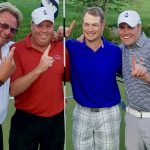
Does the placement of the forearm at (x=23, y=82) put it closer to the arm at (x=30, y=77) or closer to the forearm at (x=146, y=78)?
the arm at (x=30, y=77)

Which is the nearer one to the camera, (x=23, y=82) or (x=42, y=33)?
(x=23, y=82)

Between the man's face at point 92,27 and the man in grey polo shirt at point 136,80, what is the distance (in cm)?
26

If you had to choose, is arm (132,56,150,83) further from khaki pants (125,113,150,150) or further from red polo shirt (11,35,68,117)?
red polo shirt (11,35,68,117)

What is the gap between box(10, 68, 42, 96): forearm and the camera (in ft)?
14.0

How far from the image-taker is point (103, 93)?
4781 mm

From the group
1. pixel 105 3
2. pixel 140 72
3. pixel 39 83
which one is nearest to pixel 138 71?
pixel 140 72

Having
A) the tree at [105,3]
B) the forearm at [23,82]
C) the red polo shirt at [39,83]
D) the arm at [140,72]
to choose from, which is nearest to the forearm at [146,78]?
the arm at [140,72]

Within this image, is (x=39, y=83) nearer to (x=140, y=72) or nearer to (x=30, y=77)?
(x=30, y=77)

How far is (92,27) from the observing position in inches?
184

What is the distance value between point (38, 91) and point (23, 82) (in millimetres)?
267

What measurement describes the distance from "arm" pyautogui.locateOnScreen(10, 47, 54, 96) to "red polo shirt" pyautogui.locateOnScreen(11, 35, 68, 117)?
11cm

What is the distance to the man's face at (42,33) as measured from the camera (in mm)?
4492

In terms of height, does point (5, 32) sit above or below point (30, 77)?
above

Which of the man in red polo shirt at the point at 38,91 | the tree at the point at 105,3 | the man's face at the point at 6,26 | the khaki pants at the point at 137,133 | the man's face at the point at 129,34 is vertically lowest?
the tree at the point at 105,3
